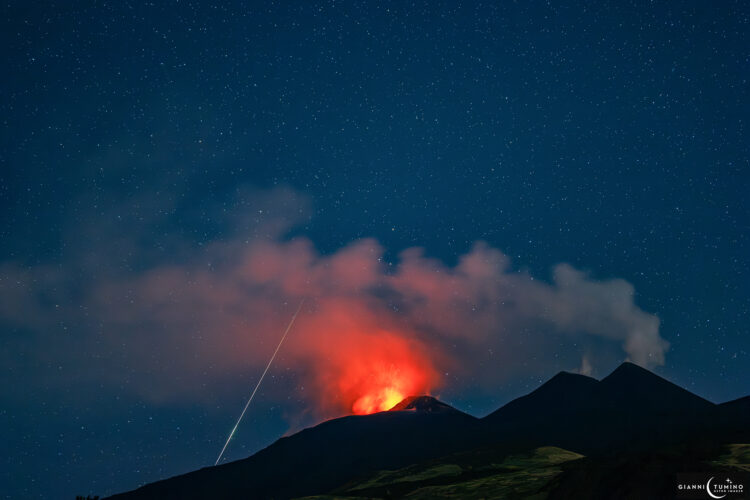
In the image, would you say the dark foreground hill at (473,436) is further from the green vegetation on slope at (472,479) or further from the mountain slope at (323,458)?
the green vegetation on slope at (472,479)

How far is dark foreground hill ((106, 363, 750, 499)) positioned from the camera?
94.3 m

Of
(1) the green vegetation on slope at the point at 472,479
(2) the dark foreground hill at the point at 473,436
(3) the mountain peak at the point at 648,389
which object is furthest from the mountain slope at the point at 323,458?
(3) the mountain peak at the point at 648,389

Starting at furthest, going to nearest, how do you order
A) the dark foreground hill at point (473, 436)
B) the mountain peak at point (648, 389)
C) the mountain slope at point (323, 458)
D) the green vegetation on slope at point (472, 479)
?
the mountain peak at point (648, 389) < the mountain slope at point (323, 458) < the dark foreground hill at point (473, 436) < the green vegetation on slope at point (472, 479)

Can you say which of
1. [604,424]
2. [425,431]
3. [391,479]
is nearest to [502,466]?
[391,479]

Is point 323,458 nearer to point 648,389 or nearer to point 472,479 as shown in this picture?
point 472,479

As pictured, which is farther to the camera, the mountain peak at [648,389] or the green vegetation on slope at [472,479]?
the mountain peak at [648,389]

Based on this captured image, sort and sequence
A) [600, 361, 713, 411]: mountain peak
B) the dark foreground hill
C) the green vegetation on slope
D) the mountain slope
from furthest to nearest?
1. [600, 361, 713, 411]: mountain peak
2. the mountain slope
3. the dark foreground hill
4. the green vegetation on slope

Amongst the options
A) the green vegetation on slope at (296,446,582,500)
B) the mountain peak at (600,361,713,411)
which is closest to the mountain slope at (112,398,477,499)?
the green vegetation on slope at (296,446,582,500)

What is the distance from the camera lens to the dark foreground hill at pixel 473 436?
94312 millimetres

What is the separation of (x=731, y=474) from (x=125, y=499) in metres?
146

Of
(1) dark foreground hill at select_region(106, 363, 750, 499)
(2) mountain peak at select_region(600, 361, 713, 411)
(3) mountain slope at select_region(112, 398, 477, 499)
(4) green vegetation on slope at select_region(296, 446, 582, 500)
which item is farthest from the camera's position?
(2) mountain peak at select_region(600, 361, 713, 411)

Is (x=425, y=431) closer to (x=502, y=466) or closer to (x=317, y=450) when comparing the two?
(x=317, y=450)

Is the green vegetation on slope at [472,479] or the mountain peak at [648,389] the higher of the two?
the mountain peak at [648,389]

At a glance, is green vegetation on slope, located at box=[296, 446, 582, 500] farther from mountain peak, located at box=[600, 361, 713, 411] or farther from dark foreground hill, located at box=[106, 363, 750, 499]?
mountain peak, located at box=[600, 361, 713, 411]
